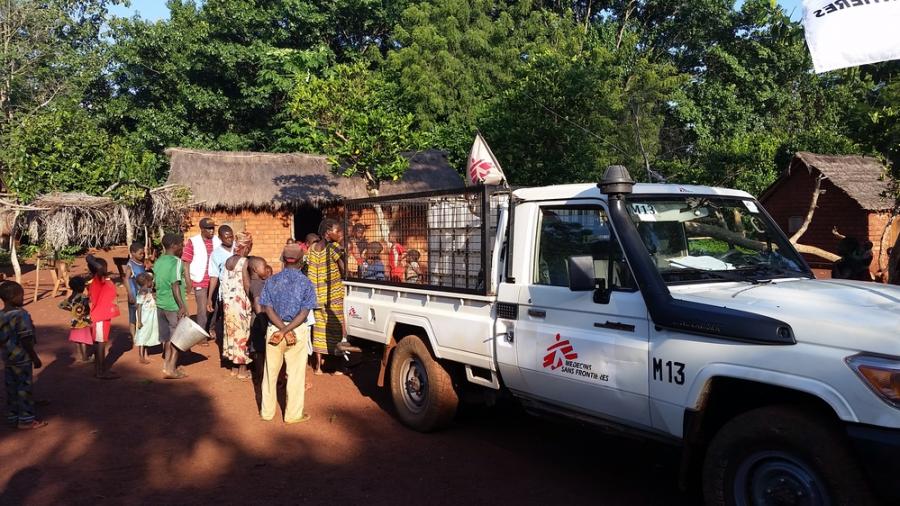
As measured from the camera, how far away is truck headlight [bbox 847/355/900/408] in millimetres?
3043

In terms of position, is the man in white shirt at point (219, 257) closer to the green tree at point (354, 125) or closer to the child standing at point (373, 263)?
the child standing at point (373, 263)

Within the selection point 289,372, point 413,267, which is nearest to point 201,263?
point 289,372

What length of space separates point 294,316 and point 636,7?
99.5ft

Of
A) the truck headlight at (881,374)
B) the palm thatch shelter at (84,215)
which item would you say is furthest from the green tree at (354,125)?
the truck headlight at (881,374)

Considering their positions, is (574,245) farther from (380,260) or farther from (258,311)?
(258,311)

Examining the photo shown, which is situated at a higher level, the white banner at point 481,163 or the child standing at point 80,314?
the white banner at point 481,163

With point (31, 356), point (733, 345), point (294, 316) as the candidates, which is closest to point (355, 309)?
point (294, 316)

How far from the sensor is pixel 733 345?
356 cm

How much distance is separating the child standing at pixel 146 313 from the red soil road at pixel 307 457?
1113mm

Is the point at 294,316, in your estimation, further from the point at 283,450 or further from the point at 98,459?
the point at 98,459

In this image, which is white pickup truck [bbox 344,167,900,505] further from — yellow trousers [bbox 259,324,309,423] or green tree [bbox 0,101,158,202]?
green tree [bbox 0,101,158,202]

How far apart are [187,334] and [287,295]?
7.37 feet

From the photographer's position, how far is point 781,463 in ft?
11.1

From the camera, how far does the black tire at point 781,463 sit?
3.14 meters
